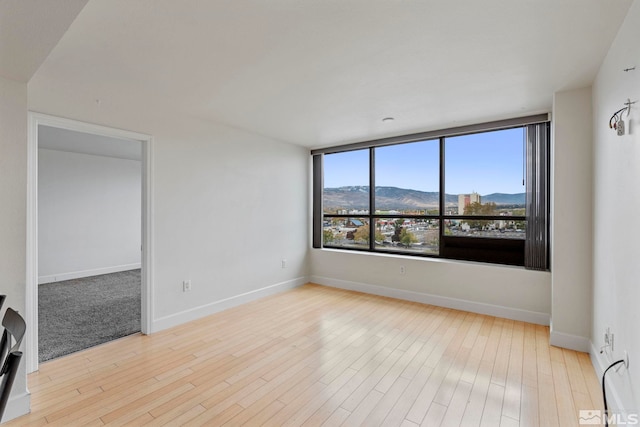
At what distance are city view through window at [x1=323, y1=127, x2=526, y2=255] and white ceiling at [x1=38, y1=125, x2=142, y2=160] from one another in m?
3.38

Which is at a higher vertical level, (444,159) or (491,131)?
(491,131)

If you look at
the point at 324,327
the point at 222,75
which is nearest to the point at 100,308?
the point at 324,327

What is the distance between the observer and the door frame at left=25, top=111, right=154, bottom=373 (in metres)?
2.45

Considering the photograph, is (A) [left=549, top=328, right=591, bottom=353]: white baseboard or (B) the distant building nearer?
(A) [left=549, top=328, right=591, bottom=353]: white baseboard

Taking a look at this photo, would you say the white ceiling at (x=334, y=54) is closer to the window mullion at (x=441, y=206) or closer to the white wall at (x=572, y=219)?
the white wall at (x=572, y=219)

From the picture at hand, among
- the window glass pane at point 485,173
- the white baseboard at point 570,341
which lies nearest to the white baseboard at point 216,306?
the window glass pane at point 485,173

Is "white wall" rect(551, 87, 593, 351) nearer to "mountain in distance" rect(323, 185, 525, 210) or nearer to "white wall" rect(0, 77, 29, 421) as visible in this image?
"mountain in distance" rect(323, 185, 525, 210)

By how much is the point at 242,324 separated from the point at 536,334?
321cm

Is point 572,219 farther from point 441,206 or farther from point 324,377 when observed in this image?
point 324,377

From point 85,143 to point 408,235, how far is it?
560 cm

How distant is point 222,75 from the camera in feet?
8.32

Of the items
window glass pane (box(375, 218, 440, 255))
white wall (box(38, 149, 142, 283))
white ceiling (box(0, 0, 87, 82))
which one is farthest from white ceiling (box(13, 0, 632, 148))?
white wall (box(38, 149, 142, 283))

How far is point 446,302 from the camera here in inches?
161

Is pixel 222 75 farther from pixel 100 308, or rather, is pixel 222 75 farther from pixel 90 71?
pixel 100 308
